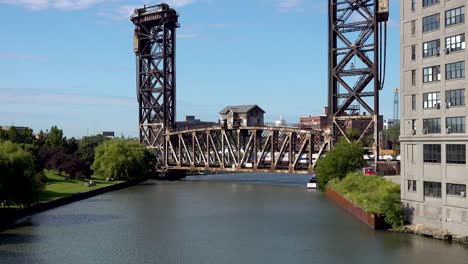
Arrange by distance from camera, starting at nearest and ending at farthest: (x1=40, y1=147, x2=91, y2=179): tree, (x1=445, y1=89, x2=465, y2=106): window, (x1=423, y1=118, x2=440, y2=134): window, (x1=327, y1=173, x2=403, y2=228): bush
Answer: (x1=445, y1=89, x2=465, y2=106): window, (x1=423, y1=118, x2=440, y2=134): window, (x1=327, y1=173, x2=403, y2=228): bush, (x1=40, y1=147, x2=91, y2=179): tree

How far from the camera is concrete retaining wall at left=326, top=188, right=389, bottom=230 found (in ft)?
146

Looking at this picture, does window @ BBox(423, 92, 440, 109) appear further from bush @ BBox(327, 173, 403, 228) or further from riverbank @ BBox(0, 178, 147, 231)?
riverbank @ BBox(0, 178, 147, 231)

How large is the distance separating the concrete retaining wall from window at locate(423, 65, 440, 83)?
457 inches

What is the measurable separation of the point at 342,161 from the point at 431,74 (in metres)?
37.0

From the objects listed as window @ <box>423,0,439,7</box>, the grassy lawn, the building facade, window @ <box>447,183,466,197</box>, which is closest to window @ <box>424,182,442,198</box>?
the building facade

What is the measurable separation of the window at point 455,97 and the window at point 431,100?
936 millimetres

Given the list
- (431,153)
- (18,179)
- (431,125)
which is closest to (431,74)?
(431,125)

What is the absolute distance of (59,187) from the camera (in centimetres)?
7550

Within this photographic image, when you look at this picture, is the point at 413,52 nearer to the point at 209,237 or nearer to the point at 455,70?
the point at 455,70

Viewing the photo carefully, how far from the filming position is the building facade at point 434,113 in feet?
127

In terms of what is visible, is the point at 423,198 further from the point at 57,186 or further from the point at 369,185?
the point at 57,186

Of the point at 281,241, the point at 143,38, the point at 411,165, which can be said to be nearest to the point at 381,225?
the point at 411,165

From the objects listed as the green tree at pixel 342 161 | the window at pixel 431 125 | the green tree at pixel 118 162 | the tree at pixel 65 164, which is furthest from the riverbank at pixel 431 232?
the green tree at pixel 118 162

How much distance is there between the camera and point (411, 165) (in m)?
43.0
